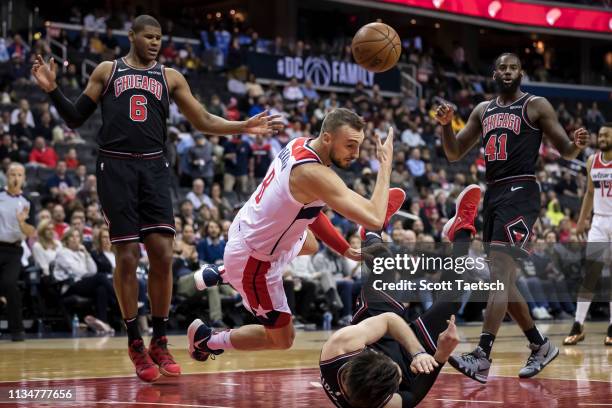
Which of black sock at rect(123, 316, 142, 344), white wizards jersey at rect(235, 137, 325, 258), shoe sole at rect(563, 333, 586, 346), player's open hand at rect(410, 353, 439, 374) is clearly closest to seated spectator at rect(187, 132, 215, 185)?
shoe sole at rect(563, 333, 586, 346)

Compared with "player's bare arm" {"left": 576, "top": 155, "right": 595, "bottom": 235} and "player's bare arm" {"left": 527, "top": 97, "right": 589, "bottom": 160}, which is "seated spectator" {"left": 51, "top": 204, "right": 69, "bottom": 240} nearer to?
"player's bare arm" {"left": 576, "top": 155, "right": 595, "bottom": 235}

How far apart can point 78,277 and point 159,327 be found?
19.4 ft

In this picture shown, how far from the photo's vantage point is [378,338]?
5.00 metres

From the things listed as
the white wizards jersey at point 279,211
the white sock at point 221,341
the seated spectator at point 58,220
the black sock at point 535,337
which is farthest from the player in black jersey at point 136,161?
the seated spectator at point 58,220

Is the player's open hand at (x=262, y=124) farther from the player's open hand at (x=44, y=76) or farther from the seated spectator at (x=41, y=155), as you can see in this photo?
the seated spectator at (x=41, y=155)

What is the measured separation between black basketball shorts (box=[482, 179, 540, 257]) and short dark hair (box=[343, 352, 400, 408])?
2.91m

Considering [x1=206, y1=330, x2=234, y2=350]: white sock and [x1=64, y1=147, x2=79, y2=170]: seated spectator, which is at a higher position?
[x1=64, y1=147, x2=79, y2=170]: seated spectator

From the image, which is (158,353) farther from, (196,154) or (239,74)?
(239,74)

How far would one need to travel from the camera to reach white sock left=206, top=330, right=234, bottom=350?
21.1 feet

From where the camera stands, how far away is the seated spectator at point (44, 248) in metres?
12.2

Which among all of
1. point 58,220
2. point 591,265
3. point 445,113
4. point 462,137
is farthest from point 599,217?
point 58,220

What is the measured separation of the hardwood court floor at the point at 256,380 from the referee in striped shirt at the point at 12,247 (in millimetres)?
1175

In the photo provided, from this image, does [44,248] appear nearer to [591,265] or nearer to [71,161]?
[71,161]

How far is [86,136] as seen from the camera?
59.8 feet
